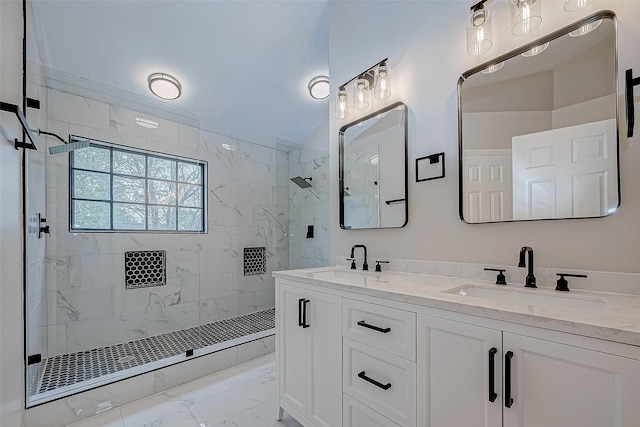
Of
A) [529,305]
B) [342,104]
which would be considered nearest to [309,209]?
[342,104]

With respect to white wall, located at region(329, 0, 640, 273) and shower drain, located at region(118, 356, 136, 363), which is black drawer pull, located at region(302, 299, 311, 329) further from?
shower drain, located at region(118, 356, 136, 363)

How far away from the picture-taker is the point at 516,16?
130cm

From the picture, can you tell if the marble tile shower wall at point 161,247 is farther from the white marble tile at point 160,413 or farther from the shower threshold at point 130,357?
the white marble tile at point 160,413

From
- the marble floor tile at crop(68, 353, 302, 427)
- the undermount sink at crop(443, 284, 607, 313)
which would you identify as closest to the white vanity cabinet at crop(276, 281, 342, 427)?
the marble floor tile at crop(68, 353, 302, 427)

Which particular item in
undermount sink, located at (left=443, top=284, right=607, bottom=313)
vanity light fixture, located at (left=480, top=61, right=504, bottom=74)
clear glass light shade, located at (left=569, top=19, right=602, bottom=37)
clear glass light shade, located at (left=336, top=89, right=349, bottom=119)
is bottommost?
undermount sink, located at (left=443, top=284, right=607, bottom=313)

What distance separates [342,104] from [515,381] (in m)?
1.92

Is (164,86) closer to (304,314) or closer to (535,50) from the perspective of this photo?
(304,314)

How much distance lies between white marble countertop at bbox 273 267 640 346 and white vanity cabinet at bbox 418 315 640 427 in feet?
0.13

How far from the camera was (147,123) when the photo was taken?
9.35 ft

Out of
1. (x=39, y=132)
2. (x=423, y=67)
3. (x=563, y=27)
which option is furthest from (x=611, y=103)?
(x=39, y=132)

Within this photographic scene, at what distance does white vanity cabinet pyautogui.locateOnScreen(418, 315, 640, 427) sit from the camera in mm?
681

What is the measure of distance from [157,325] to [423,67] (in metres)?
3.15

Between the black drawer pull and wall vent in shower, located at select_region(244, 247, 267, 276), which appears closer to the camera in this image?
the black drawer pull

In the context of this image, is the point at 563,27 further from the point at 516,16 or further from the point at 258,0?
the point at 258,0
